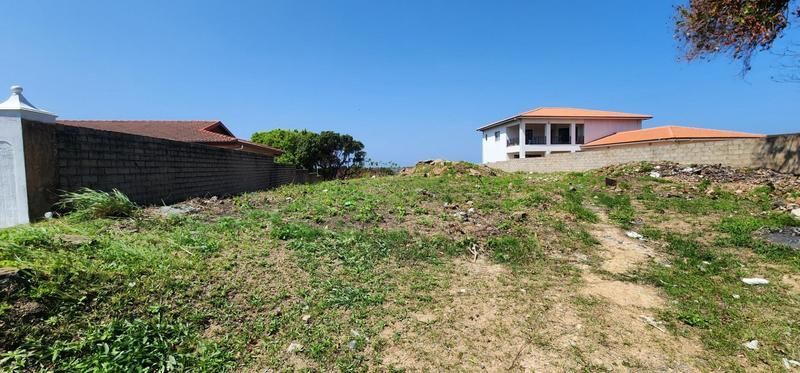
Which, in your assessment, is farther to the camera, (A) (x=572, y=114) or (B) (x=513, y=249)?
(A) (x=572, y=114)

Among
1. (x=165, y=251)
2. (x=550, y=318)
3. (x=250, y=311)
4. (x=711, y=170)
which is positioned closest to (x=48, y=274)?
(x=165, y=251)

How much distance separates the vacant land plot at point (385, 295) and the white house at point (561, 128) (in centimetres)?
2164

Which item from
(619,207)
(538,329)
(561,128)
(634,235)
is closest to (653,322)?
(538,329)

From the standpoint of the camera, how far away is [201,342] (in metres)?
2.16

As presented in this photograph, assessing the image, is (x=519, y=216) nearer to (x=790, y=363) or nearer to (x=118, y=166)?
(x=790, y=363)

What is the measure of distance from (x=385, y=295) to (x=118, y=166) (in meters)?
4.75

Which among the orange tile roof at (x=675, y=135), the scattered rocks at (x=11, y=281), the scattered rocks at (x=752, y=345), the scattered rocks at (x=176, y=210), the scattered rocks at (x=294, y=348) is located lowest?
the scattered rocks at (x=752, y=345)

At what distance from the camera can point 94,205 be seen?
4.28 meters

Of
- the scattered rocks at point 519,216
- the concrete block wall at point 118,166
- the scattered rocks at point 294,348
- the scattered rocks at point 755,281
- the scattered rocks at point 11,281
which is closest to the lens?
the scattered rocks at point 11,281

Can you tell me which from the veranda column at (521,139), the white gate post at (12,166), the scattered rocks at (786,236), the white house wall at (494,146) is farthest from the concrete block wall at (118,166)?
the white house wall at (494,146)

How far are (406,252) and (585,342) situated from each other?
1912 mm

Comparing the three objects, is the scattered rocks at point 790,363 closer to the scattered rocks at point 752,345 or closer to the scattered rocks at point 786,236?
the scattered rocks at point 752,345

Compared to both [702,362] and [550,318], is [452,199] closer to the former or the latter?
[550,318]

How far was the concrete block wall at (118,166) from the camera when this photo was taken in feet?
13.6
